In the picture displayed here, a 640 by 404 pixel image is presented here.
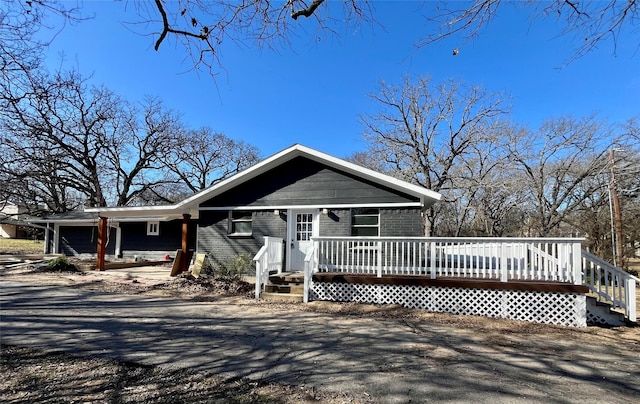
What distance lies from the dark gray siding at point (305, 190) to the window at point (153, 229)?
7.39 m

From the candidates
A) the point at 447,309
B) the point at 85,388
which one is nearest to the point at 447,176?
the point at 447,309

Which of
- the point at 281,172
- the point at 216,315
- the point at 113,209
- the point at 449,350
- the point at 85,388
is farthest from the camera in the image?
the point at 113,209

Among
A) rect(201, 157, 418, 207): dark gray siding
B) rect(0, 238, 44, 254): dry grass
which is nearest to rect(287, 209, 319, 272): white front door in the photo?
rect(201, 157, 418, 207): dark gray siding

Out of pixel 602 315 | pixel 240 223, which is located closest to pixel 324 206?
pixel 240 223

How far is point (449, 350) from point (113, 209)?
540 inches

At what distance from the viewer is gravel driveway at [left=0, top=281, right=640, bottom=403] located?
363cm

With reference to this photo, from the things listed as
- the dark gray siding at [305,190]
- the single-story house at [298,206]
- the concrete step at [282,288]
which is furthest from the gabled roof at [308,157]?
the concrete step at [282,288]

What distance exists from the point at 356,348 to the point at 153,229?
16017mm

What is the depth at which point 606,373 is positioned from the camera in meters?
4.19

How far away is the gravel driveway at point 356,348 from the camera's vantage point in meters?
3.63

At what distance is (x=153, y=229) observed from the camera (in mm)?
17906

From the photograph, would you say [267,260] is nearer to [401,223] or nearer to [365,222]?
[365,222]

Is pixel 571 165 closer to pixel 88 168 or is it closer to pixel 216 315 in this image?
pixel 216 315

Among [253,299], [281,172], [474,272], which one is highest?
[281,172]
